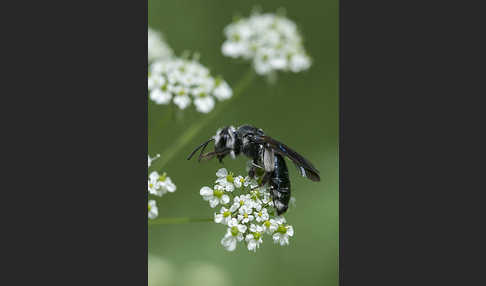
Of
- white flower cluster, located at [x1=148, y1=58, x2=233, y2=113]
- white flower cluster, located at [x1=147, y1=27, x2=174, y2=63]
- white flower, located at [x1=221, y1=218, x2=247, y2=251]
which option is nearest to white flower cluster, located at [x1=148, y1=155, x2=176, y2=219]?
white flower, located at [x1=221, y1=218, x2=247, y2=251]

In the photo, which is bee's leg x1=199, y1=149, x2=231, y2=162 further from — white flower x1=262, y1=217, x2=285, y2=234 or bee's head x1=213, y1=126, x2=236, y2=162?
white flower x1=262, y1=217, x2=285, y2=234

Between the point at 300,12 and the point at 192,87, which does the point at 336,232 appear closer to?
the point at 192,87

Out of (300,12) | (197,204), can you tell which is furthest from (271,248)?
(300,12)

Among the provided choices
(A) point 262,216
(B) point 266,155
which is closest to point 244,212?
(A) point 262,216

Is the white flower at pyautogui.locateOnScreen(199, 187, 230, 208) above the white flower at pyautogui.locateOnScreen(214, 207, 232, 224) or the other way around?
above

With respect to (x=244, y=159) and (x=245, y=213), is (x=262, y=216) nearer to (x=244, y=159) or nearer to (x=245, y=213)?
(x=245, y=213)
